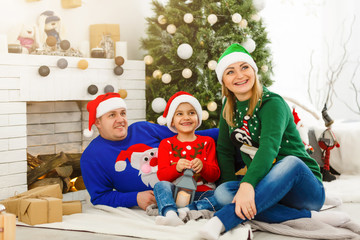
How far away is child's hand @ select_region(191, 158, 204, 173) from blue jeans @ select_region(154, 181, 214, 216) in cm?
14

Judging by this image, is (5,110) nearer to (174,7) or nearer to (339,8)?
(174,7)

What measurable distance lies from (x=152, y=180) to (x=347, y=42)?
311 centimetres

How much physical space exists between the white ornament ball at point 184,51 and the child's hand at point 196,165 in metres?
1.30

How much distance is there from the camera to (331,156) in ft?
10.8

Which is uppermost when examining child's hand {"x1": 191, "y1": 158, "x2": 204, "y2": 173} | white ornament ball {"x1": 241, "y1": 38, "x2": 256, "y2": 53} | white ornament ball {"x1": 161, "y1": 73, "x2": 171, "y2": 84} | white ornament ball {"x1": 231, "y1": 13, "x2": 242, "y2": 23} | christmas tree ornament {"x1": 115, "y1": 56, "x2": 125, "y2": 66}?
white ornament ball {"x1": 231, "y1": 13, "x2": 242, "y2": 23}

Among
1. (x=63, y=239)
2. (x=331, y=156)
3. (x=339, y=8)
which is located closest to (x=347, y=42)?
(x=339, y=8)

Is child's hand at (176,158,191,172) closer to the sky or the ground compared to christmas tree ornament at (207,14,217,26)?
closer to the ground

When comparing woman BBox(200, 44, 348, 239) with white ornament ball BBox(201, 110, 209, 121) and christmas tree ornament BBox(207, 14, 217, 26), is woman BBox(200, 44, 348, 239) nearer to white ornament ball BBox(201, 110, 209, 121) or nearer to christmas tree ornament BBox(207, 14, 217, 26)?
white ornament ball BBox(201, 110, 209, 121)

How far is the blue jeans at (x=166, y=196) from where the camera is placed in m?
2.06

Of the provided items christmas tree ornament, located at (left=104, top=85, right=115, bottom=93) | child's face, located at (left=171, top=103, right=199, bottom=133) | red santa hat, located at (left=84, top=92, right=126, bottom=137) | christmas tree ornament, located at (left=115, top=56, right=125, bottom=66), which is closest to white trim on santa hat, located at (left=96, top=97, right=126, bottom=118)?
red santa hat, located at (left=84, top=92, right=126, bottom=137)

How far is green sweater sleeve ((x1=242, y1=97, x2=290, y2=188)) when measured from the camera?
1827 millimetres

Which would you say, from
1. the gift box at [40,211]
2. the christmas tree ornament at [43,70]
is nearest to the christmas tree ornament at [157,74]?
the christmas tree ornament at [43,70]

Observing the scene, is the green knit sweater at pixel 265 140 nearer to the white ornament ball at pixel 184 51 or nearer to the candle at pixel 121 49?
the white ornament ball at pixel 184 51

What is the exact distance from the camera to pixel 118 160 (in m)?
2.42
